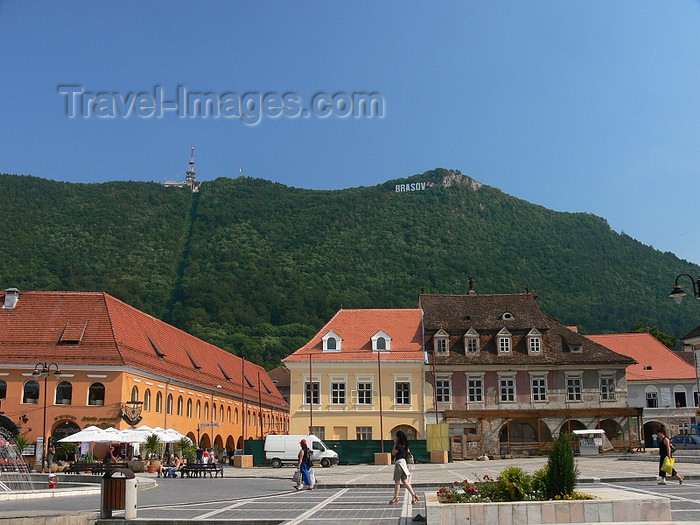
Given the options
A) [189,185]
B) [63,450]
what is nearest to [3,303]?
[63,450]

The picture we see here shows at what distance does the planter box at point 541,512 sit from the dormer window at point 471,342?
41.2 m

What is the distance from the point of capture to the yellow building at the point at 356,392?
168ft

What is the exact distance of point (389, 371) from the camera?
51.9 metres

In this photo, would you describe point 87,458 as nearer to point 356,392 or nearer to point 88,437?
point 88,437

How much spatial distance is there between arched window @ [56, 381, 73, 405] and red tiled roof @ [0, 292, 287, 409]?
1157 mm

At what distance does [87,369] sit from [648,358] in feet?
144

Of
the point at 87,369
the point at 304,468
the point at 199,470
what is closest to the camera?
the point at 304,468

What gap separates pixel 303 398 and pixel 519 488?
39.6 m

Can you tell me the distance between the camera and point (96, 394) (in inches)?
1745

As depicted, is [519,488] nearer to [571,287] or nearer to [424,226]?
[571,287]

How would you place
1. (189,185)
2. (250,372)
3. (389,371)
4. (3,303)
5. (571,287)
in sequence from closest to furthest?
(3,303)
(389,371)
(250,372)
(571,287)
(189,185)

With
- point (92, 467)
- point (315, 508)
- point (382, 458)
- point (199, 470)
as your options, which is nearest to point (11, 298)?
point (92, 467)

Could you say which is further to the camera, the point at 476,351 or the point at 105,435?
the point at 476,351

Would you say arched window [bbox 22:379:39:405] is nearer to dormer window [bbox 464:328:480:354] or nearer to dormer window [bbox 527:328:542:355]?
dormer window [bbox 464:328:480:354]
